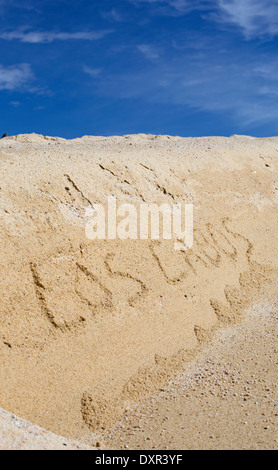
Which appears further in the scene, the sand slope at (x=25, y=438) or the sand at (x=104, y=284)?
the sand at (x=104, y=284)

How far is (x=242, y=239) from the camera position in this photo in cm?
867

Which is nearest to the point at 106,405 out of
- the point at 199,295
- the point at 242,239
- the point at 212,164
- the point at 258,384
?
the point at 258,384

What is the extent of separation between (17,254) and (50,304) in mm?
736

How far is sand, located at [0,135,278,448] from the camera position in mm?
5281

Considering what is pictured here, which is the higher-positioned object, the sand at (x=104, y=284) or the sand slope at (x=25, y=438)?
the sand at (x=104, y=284)

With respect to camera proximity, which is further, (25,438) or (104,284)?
(104,284)

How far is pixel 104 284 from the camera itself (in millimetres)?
6312

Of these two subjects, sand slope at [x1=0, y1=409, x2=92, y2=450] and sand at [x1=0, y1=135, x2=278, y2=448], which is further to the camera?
sand at [x1=0, y1=135, x2=278, y2=448]

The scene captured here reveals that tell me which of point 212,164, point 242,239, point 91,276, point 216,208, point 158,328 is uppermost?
point 212,164

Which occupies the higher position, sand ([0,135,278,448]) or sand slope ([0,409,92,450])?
sand ([0,135,278,448])

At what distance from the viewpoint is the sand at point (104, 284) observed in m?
5.28

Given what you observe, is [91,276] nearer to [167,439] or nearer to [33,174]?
[33,174]

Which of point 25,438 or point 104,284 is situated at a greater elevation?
point 104,284
